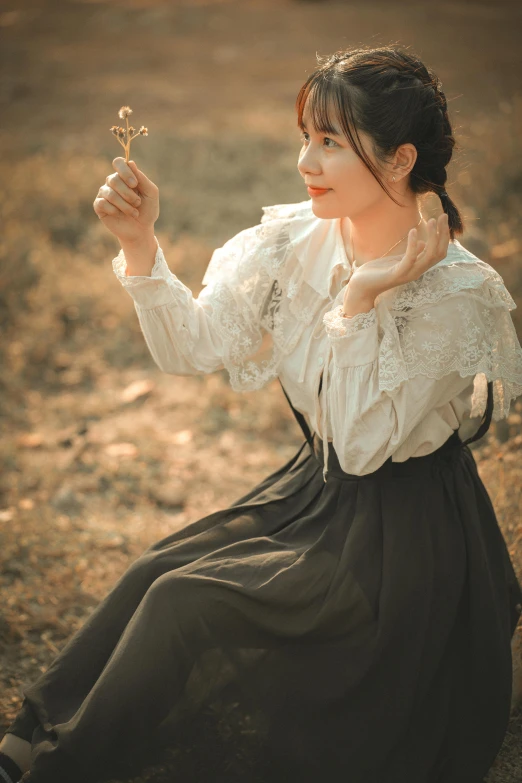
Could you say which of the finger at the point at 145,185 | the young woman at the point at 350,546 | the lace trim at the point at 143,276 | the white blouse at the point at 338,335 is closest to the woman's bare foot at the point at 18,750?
the young woman at the point at 350,546

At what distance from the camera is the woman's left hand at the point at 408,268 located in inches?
66.3

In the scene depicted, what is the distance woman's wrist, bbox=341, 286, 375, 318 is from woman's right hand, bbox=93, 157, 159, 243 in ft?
1.71

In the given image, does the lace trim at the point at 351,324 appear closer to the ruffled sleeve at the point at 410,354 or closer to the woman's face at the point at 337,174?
the ruffled sleeve at the point at 410,354

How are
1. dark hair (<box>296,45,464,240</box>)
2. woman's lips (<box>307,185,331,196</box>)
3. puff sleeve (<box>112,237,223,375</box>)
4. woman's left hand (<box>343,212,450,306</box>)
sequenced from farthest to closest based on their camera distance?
puff sleeve (<box>112,237,223,375</box>), woman's lips (<box>307,185,331,196</box>), dark hair (<box>296,45,464,240</box>), woman's left hand (<box>343,212,450,306</box>)

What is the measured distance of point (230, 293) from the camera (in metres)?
2.20

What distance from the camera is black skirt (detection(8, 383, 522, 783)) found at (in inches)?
71.7

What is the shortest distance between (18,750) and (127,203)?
4.48 ft

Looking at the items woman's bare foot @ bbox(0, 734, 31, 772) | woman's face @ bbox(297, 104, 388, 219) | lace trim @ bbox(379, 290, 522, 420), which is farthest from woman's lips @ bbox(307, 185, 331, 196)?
woman's bare foot @ bbox(0, 734, 31, 772)

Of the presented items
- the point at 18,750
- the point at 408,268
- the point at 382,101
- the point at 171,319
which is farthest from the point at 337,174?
the point at 18,750

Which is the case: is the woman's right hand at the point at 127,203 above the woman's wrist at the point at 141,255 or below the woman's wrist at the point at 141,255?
above

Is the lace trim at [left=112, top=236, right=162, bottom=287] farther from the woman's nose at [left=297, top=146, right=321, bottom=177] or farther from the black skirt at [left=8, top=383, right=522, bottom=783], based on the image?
the black skirt at [left=8, top=383, right=522, bottom=783]

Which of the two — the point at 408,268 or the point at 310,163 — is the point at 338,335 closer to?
the point at 408,268

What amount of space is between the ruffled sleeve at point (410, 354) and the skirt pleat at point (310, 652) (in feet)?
0.61

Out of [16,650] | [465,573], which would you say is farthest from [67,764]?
[465,573]
